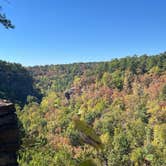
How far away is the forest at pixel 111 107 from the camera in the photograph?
293 feet

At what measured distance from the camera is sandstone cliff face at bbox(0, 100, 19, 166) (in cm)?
452

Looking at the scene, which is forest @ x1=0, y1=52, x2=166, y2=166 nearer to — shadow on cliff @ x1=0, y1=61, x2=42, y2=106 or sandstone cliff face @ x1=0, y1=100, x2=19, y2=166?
shadow on cliff @ x1=0, y1=61, x2=42, y2=106

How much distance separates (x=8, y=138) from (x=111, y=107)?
143 m

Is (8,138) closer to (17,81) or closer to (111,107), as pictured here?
(17,81)

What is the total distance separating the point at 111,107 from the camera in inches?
5763

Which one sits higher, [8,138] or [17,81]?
[17,81]

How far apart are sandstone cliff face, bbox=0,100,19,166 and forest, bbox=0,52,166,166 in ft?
195

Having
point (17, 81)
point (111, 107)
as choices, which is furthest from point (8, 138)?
point (111, 107)

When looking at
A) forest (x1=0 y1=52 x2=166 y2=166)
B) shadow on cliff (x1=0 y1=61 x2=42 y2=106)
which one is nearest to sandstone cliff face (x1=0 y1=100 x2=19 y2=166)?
forest (x1=0 y1=52 x2=166 y2=166)

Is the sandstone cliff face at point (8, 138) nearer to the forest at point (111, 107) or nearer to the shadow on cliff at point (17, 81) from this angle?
the forest at point (111, 107)

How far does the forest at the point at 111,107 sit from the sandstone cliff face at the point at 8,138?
5952cm

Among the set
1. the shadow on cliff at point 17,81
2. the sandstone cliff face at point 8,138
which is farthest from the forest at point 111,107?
the sandstone cliff face at point 8,138

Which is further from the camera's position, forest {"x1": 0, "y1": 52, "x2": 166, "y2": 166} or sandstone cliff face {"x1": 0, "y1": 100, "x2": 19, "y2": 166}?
forest {"x1": 0, "y1": 52, "x2": 166, "y2": 166}

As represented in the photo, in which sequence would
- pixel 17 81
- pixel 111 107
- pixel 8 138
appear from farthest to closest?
pixel 111 107, pixel 17 81, pixel 8 138
